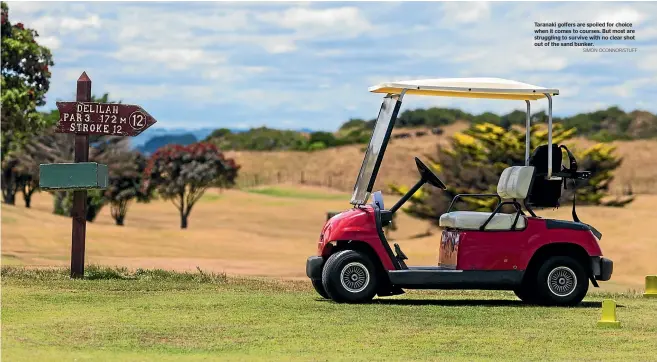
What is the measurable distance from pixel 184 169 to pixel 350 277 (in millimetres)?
33112

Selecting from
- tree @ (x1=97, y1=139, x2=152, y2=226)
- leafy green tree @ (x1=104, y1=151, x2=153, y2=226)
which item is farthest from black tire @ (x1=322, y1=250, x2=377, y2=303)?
leafy green tree @ (x1=104, y1=151, x2=153, y2=226)

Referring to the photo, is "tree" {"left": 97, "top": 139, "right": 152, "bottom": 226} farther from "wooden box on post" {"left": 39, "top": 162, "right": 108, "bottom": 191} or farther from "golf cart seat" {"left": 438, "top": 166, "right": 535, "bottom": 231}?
"golf cart seat" {"left": 438, "top": 166, "right": 535, "bottom": 231}

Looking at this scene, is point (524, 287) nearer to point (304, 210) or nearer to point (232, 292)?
point (232, 292)

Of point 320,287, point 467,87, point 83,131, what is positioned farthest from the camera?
point 83,131

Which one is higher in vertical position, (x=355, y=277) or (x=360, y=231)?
(x=360, y=231)

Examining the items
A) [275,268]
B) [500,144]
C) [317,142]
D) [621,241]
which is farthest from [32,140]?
[317,142]

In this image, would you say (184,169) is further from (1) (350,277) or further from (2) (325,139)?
(2) (325,139)

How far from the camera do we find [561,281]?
13.0m

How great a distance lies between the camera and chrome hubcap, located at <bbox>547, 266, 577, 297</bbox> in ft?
42.5

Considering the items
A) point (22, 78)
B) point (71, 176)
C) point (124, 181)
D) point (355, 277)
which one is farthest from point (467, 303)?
point (124, 181)

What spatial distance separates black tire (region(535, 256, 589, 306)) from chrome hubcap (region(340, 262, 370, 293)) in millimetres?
1824

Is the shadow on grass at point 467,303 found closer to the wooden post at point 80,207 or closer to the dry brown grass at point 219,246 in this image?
the wooden post at point 80,207

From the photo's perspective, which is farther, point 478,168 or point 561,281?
point 478,168

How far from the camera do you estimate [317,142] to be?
95.8m
